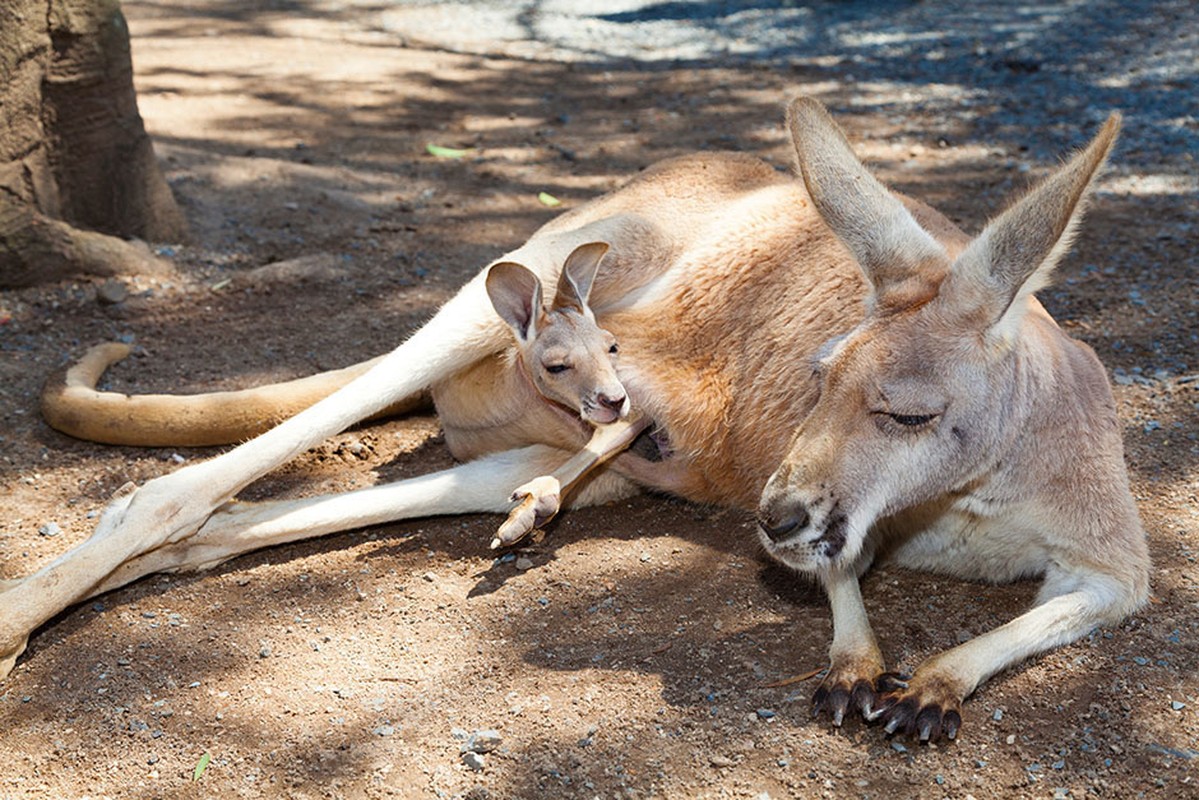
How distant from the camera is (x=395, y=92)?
730 centimetres

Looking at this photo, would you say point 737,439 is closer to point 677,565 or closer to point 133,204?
point 677,565

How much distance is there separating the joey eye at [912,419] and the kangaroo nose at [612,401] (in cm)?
83

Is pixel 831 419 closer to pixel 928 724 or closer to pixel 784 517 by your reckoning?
pixel 784 517

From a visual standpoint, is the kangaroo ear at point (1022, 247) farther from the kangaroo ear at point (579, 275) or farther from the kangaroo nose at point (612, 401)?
the kangaroo ear at point (579, 275)

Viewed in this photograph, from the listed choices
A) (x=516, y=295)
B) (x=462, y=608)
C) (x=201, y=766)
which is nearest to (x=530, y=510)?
(x=462, y=608)

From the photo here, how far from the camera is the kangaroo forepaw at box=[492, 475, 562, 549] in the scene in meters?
3.05

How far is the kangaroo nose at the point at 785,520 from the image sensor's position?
247cm

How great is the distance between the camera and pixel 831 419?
2572 mm

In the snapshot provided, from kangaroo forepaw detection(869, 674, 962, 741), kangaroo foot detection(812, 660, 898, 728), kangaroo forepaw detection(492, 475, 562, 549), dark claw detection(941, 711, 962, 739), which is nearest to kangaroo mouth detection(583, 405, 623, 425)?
kangaroo forepaw detection(492, 475, 562, 549)

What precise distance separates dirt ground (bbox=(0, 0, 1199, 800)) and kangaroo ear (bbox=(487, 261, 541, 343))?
555mm

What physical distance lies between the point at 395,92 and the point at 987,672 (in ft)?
18.6

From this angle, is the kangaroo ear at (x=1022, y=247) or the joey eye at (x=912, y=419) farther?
the joey eye at (x=912, y=419)

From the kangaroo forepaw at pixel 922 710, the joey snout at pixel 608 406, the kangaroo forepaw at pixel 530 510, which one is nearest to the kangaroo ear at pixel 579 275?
the joey snout at pixel 608 406

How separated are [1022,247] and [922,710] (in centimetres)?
95
